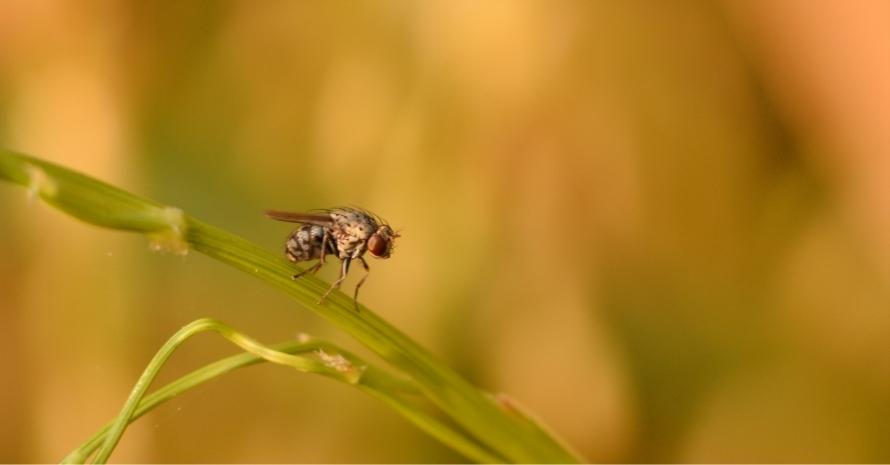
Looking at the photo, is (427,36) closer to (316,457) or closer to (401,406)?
(316,457)

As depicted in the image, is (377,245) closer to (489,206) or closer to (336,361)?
(336,361)

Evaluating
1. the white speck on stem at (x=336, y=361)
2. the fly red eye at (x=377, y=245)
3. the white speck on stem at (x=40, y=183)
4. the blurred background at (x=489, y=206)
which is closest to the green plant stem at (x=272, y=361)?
the white speck on stem at (x=336, y=361)

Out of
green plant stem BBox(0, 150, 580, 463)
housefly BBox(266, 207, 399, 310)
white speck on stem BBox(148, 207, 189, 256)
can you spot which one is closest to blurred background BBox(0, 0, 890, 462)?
housefly BBox(266, 207, 399, 310)

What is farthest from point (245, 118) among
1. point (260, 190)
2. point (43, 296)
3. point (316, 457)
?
point (316, 457)

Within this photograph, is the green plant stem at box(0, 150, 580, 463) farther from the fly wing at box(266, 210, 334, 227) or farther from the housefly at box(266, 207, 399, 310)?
the housefly at box(266, 207, 399, 310)

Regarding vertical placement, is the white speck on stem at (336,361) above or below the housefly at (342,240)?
below

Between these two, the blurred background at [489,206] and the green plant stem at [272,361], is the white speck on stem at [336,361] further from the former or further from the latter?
the blurred background at [489,206]
